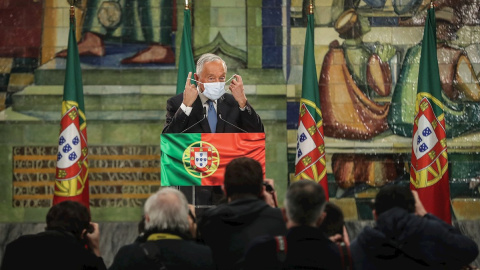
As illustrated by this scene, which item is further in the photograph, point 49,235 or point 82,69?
point 82,69

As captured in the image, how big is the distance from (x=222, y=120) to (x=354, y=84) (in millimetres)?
3326

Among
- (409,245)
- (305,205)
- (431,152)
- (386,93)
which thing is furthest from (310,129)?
(305,205)

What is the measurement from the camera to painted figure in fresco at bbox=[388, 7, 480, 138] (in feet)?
29.2

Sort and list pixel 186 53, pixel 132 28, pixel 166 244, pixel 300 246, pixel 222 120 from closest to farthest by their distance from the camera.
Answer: pixel 300 246
pixel 166 244
pixel 222 120
pixel 186 53
pixel 132 28

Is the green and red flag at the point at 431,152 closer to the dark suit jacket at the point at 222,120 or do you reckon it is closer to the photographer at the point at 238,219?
the dark suit jacket at the point at 222,120

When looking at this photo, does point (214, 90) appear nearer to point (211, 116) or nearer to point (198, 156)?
point (211, 116)

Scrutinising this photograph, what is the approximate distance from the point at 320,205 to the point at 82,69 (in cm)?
527

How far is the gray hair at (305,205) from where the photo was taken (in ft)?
13.5

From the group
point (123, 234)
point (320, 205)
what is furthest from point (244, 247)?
point (123, 234)

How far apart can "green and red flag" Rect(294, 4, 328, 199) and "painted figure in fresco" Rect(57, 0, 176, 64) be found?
151cm

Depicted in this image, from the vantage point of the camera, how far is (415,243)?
441cm

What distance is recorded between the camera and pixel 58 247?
4332mm

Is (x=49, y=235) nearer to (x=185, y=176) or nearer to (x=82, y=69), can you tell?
(x=185, y=176)

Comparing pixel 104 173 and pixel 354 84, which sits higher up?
pixel 354 84
